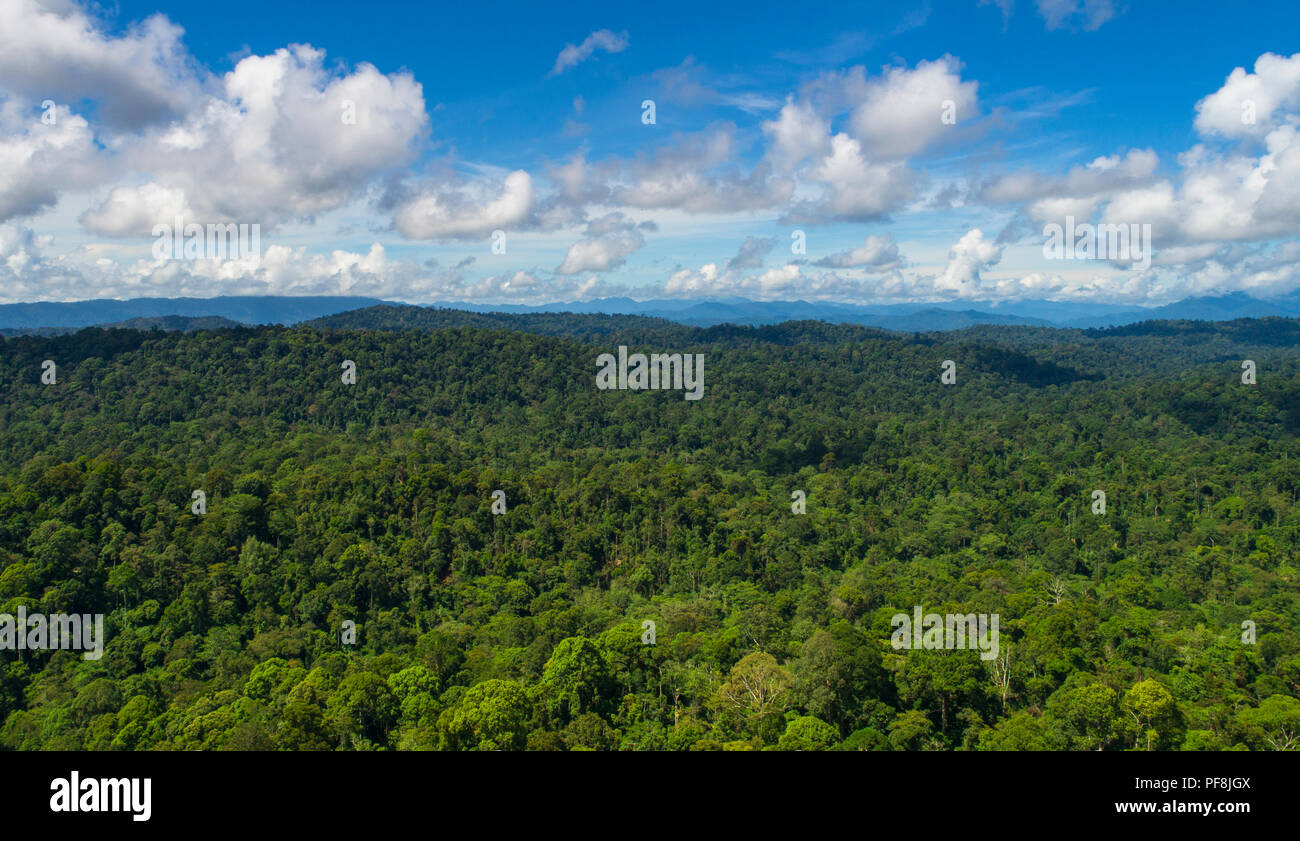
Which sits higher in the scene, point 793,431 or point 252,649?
point 793,431

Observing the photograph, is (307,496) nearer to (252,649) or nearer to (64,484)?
(64,484)

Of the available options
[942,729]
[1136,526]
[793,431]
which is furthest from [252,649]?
[793,431]

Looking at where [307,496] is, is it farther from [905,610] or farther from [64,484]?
[905,610]

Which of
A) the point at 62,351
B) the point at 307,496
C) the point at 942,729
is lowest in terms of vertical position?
the point at 942,729

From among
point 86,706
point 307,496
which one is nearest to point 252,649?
point 86,706
